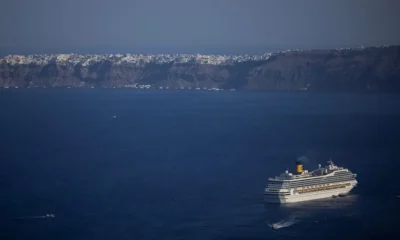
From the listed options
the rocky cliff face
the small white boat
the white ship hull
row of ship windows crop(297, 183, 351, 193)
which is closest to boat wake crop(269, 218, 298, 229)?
the small white boat

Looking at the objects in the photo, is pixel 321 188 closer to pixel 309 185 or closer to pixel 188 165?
pixel 309 185

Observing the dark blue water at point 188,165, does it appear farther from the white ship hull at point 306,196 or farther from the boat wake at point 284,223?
the white ship hull at point 306,196

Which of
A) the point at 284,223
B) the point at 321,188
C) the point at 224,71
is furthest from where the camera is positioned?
the point at 224,71

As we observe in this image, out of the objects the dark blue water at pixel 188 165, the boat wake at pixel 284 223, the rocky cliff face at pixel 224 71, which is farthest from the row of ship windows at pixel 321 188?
the rocky cliff face at pixel 224 71

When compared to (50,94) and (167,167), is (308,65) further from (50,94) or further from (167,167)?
(167,167)

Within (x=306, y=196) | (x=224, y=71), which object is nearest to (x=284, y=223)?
(x=306, y=196)

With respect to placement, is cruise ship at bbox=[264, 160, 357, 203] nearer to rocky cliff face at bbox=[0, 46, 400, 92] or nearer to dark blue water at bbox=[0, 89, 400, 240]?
dark blue water at bbox=[0, 89, 400, 240]
